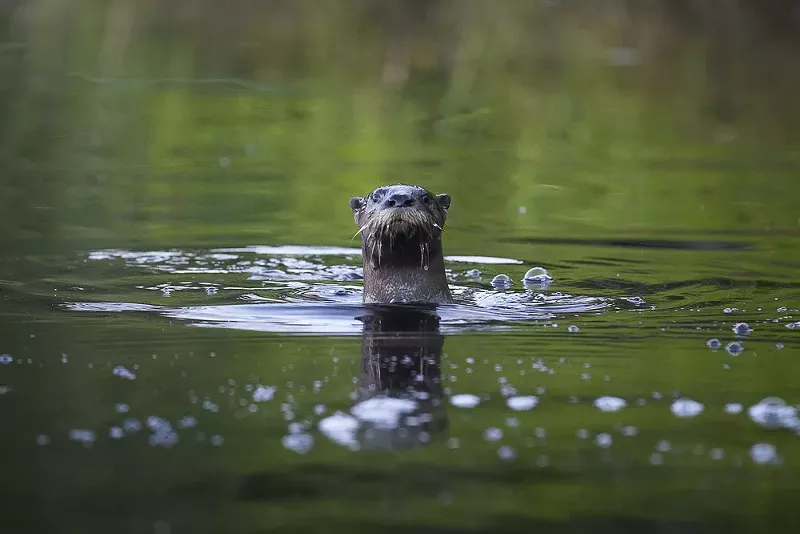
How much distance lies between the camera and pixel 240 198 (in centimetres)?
A: 1082

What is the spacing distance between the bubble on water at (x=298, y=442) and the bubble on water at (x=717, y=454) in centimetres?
111

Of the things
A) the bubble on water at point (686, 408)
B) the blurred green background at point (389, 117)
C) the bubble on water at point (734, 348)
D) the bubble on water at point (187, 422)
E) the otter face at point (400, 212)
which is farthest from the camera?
the blurred green background at point (389, 117)

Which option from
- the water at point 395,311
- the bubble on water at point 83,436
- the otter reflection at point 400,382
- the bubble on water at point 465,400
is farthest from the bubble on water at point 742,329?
the bubble on water at point 83,436

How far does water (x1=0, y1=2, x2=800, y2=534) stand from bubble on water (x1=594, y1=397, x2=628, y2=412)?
0.05 feet

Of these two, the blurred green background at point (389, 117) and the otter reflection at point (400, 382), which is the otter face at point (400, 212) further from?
the blurred green background at point (389, 117)

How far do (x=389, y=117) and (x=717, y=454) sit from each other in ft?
37.4

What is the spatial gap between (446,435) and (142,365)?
146 cm

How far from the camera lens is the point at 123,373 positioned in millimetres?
5227

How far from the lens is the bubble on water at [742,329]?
6.12 metres

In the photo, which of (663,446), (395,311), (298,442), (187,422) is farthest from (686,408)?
(395,311)

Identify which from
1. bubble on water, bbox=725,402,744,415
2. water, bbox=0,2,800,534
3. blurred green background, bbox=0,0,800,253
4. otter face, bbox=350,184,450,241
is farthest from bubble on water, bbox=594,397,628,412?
blurred green background, bbox=0,0,800,253

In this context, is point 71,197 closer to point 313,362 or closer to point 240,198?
point 240,198

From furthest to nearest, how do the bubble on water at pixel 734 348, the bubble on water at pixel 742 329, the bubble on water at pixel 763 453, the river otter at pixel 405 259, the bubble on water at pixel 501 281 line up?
the bubble on water at pixel 501 281, the river otter at pixel 405 259, the bubble on water at pixel 742 329, the bubble on water at pixel 734 348, the bubble on water at pixel 763 453

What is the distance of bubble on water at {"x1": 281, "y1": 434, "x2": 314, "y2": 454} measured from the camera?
13.8 feet
